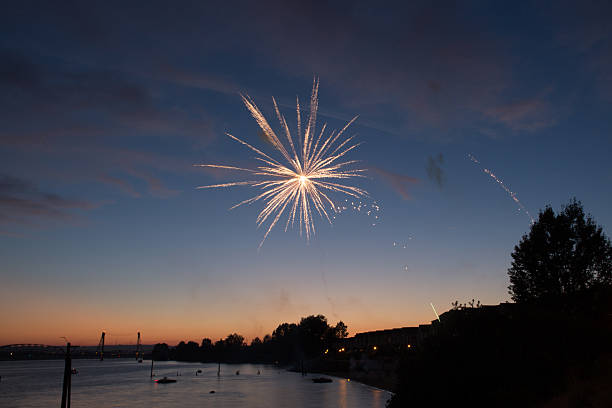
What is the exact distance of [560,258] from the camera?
51500 mm

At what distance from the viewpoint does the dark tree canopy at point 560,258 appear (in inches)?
1962

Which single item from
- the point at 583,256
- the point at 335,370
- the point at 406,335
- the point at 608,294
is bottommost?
the point at 335,370

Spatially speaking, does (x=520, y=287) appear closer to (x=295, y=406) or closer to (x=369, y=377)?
(x=295, y=406)

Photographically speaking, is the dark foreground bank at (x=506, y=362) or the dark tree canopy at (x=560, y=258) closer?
the dark foreground bank at (x=506, y=362)

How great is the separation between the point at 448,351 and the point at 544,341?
21.4 feet

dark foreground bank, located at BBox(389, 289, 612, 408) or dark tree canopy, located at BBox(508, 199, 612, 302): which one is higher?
dark tree canopy, located at BBox(508, 199, 612, 302)

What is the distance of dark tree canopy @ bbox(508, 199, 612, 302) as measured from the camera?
1962 inches

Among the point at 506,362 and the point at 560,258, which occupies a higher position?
the point at 560,258

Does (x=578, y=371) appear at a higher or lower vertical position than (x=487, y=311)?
lower

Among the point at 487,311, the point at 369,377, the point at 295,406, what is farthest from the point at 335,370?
the point at 487,311

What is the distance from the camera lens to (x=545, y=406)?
1000 inches

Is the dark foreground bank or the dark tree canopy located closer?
the dark foreground bank

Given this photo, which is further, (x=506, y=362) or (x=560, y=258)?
(x=560, y=258)

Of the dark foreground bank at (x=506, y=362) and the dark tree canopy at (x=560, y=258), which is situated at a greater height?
the dark tree canopy at (x=560, y=258)
